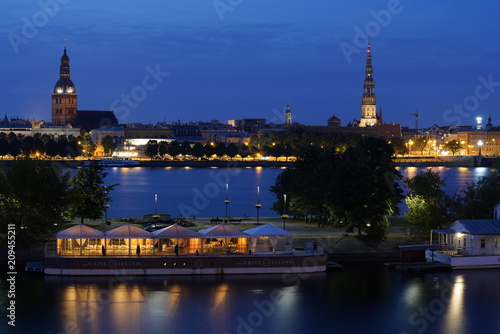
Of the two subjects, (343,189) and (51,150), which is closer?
(343,189)

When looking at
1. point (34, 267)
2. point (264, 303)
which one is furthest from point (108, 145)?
point (264, 303)

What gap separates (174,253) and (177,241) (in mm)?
417

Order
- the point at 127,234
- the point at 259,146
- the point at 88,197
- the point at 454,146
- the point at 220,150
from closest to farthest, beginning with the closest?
the point at 127,234
the point at 88,197
the point at 220,150
the point at 259,146
the point at 454,146

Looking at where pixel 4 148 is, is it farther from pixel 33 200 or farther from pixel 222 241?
pixel 222 241

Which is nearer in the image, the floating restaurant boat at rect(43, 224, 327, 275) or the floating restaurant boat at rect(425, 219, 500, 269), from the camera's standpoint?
the floating restaurant boat at rect(43, 224, 327, 275)

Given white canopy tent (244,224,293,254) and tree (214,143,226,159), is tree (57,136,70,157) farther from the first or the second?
white canopy tent (244,224,293,254)

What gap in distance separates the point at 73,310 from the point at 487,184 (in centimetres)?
1997

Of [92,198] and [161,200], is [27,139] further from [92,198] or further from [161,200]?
[92,198]

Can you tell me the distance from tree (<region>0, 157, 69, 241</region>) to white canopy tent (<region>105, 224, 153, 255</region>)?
3.01 m

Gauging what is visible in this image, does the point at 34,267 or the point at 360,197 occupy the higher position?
the point at 360,197

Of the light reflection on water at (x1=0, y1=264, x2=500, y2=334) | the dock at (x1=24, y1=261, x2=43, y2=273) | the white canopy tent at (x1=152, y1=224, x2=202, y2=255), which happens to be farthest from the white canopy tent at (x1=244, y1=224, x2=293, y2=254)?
the dock at (x1=24, y1=261, x2=43, y2=273)

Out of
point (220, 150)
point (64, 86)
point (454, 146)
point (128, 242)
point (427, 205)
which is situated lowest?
point (128, 242)

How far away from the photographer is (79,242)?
94.8ft

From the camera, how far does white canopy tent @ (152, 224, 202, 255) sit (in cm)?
2911
